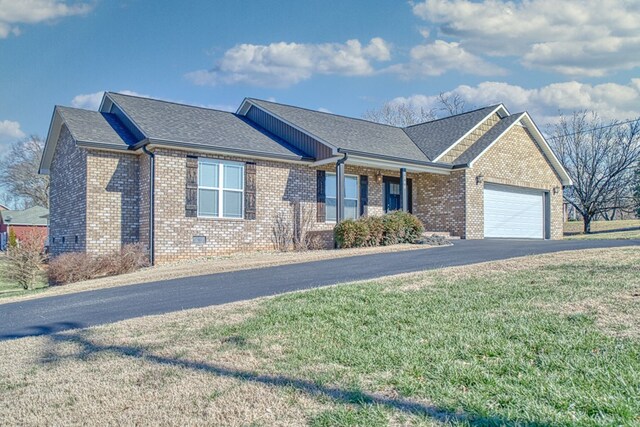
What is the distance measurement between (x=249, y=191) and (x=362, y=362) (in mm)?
12379

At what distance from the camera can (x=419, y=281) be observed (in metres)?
7.88

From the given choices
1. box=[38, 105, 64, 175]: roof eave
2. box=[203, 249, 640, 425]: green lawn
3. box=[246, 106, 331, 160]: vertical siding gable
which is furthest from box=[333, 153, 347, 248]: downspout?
box=[38, 105, 64, 175]: roof eave

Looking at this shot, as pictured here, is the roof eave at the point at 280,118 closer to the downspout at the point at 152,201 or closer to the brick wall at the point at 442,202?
the downspout at the point at 152,201

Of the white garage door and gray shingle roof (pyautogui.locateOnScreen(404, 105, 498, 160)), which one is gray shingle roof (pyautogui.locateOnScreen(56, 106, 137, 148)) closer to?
gray shingle roof (pyautogui.locateOnScreen(404, 105, 498, 160))

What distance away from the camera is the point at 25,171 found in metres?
44.4

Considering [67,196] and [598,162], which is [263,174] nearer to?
[67,196]

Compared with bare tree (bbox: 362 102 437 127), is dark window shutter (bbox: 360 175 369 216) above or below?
below

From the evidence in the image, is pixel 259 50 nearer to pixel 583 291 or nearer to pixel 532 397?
pixel 583 291

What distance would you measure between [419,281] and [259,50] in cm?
3002

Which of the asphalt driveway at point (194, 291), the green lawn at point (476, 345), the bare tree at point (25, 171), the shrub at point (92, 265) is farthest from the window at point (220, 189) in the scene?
the bare tree at point (25, 171)

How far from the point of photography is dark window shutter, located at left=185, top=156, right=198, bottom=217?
15070 millimetres

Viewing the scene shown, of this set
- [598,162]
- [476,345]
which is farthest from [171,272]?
[598,162]

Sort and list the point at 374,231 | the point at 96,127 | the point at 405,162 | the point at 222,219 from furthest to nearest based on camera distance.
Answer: the point at 405,162
the point at 96,127
the point at 222,219
the point at 374,231

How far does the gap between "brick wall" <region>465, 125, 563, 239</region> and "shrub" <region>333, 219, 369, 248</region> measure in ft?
20.4
